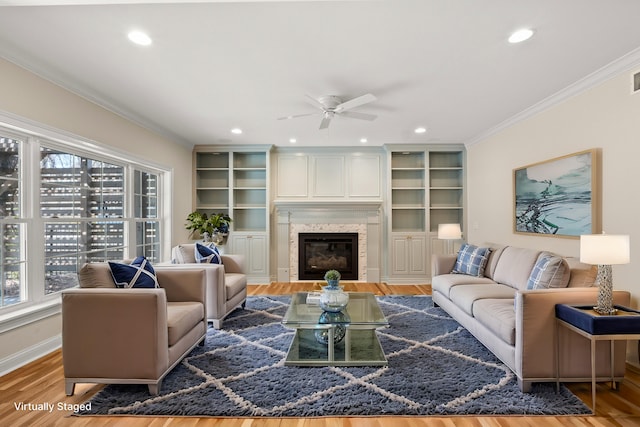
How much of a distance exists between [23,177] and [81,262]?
1.07 m

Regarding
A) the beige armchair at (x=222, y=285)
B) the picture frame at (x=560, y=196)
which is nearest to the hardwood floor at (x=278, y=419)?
the beige armchair at (x=222, y=285)

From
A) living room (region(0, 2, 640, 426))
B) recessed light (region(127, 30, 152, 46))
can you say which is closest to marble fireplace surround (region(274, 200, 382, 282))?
living room (region(0, 2, 640, 426))

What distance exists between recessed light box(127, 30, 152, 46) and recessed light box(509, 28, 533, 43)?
259cm

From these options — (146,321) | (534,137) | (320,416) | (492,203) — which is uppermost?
(534,137)

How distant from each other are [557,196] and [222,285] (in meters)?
3.74

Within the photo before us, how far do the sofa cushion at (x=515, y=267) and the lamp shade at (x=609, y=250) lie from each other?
1140mm

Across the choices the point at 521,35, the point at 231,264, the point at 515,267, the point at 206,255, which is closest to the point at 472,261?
the point at 515,267

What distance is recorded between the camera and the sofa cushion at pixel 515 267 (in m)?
3.29

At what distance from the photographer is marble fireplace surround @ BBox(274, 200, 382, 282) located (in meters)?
6.11

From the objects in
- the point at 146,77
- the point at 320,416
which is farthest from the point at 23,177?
the point at 320,416

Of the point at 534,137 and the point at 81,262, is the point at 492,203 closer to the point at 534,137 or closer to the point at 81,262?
the point at 534,137

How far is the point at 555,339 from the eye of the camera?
7.47 feet

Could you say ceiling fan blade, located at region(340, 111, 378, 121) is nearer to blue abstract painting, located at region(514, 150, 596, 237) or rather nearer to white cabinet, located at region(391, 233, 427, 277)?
blue abstract painting, located at region(514, 150, 596, 237)

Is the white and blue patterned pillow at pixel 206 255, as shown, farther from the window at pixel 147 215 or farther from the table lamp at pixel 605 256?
the table lamp at pixel 605 256
